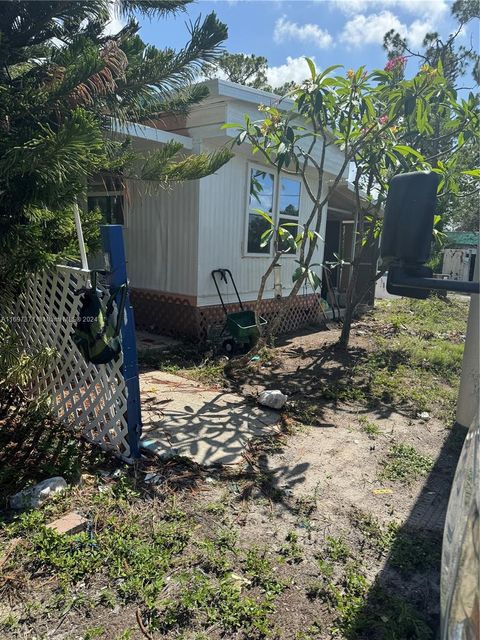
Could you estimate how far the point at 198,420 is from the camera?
454cm

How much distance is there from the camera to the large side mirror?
5.87 feet

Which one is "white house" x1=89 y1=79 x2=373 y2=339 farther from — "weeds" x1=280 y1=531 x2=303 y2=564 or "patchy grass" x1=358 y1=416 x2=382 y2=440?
"weeds" x1=280 y1=531 x2=303 y2=564

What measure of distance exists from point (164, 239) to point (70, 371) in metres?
4.14

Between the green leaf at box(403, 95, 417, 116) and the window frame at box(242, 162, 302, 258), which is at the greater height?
the green leaf at box(403, 95, 417, 116)

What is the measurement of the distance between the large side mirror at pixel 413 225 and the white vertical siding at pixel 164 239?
5.50 meters

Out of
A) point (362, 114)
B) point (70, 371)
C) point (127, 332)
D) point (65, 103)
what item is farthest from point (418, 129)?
point (70, 371)

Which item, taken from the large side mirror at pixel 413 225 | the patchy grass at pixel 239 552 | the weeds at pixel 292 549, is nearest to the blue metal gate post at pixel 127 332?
the patchy grass at pixel 239 552

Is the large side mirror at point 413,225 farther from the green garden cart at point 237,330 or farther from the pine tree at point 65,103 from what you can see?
the green garden cart at point 237,330

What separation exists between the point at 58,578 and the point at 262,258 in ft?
22.6

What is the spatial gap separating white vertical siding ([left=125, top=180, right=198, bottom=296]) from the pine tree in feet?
6.70

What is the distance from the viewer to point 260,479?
11.5ft

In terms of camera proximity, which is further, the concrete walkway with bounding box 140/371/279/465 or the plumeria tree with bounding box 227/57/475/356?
the plumeria tree with bounding box 227/57/475/356

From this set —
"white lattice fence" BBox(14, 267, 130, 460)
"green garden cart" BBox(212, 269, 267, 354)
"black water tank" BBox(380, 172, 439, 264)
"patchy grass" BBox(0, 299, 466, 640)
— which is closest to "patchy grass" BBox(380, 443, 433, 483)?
"patchy grass" BBox(0, 299, 466, 640)

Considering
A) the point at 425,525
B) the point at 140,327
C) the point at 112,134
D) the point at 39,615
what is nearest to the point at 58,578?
the point at 39,615
